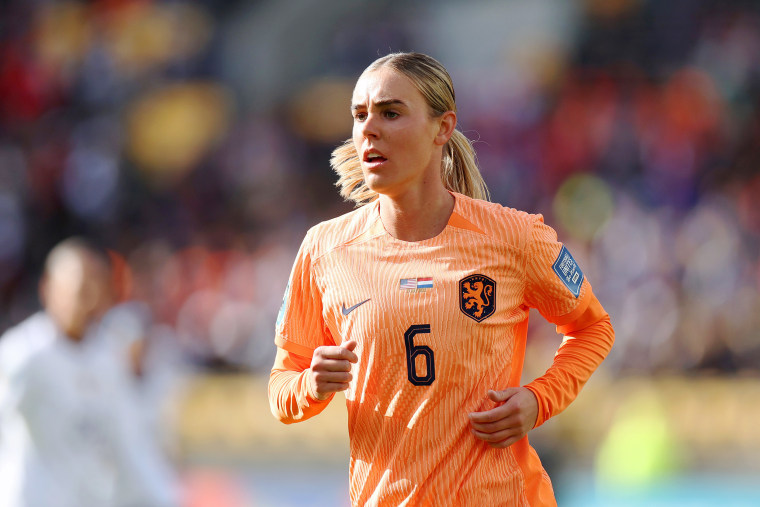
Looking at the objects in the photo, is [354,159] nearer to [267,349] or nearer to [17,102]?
[267,349]

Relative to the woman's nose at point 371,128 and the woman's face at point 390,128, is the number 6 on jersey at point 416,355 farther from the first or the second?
the woman's nose at point 371,128

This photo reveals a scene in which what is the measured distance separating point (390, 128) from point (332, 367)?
0.65 metres

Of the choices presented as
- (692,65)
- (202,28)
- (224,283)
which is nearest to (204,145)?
(202,28)

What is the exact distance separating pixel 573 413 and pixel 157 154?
8.03 metres

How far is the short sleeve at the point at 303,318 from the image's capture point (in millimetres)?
2758

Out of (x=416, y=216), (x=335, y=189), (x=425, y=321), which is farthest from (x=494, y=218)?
(x=335, y=189)

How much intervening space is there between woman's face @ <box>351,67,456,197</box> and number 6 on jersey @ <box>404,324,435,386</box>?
15.4 inches

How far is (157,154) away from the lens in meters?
15.1

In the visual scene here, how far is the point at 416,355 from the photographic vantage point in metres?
2.53

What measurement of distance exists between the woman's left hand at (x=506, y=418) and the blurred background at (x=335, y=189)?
427 cm

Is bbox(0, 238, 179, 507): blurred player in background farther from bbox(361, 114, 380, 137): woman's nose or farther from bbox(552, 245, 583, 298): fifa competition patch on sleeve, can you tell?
bbox(552, 245, 583, 298): fifa competition patch on sleeve

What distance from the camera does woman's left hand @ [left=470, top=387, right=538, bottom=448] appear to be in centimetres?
249

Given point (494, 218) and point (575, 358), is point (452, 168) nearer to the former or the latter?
point (494, 218)

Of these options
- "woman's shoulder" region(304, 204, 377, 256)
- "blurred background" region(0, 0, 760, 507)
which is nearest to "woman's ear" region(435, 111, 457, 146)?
"woman's shoulder" region(304, 204, 377, 256)
